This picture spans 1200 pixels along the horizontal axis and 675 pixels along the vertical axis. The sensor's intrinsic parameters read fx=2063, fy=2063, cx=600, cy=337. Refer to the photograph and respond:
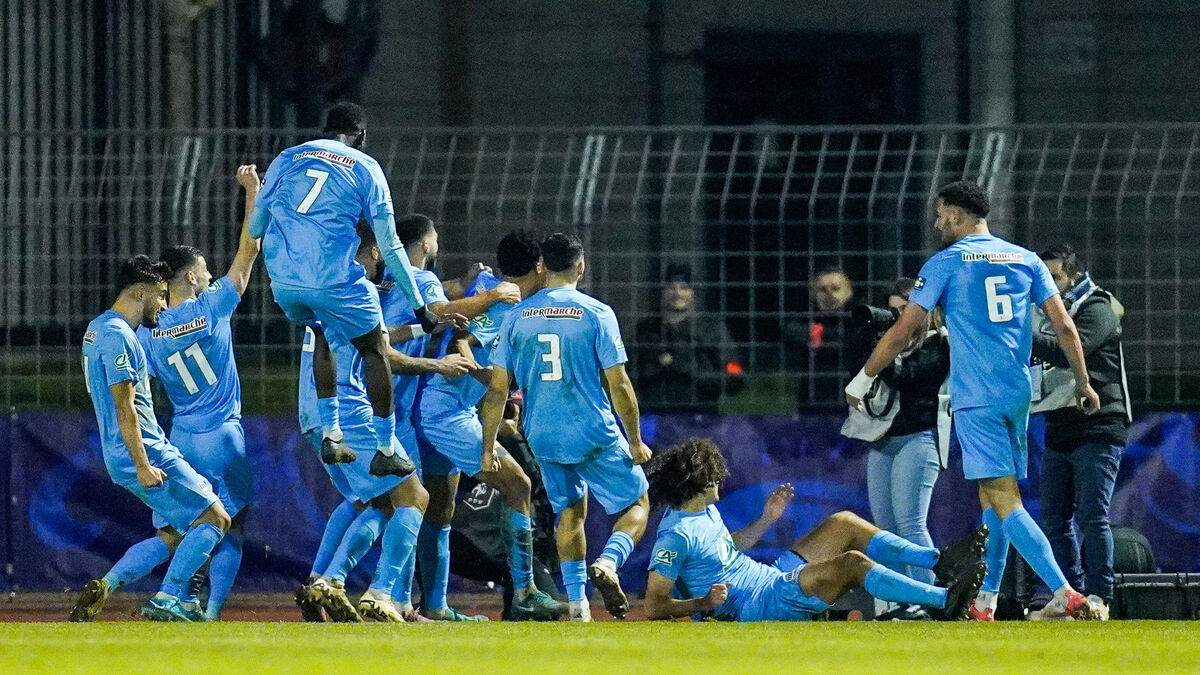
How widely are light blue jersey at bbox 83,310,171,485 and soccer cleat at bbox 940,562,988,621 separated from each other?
3.80 metres

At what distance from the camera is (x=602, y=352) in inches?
379

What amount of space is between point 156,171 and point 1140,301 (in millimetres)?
5953

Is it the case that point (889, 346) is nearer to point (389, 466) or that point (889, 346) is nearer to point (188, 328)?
point (389, 466)

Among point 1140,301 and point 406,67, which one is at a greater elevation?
point 406,67

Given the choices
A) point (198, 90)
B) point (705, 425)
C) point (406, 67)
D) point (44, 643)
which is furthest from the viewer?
point (406, 67)

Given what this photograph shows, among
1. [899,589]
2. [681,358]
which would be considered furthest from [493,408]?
[681,358]

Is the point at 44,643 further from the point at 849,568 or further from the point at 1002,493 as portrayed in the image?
the point at 1002,493

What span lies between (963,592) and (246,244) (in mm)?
3800

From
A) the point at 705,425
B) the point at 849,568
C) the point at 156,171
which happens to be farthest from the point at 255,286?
the point at 849,568

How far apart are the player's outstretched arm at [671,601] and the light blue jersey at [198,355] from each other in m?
2.47

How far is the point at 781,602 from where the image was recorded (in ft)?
31.3

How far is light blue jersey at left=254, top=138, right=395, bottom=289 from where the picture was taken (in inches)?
368

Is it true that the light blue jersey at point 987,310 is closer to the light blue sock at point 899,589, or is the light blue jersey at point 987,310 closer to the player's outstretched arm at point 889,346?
the player's outstretched arm at point 889,346

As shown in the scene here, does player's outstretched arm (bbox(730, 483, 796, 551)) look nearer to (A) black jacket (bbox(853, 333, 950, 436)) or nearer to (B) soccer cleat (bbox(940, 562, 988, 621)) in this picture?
(A) black jacket (bbox(853, 333, 950, 436))
